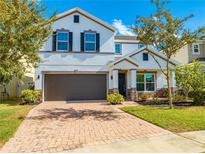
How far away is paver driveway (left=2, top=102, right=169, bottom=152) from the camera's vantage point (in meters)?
5.75

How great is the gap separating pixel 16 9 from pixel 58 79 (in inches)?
376

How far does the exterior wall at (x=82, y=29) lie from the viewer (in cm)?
1706

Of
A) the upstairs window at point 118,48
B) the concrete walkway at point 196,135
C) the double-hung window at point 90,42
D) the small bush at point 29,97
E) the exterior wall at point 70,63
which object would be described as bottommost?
the concrete walkway at point 196,135

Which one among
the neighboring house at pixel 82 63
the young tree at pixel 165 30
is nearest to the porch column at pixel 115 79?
the neighboring house at pixel 82 63

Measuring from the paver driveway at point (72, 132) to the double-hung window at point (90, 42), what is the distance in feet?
29.9

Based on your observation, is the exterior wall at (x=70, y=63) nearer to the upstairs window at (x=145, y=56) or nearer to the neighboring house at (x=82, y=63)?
the neighboring house at (x=82, y=63)

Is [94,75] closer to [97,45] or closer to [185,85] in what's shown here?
[97,45]

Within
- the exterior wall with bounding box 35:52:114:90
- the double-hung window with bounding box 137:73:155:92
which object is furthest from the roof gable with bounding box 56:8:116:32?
the double-hung window with bounding box 137:73:155:92

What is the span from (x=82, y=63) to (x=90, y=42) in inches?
84.8

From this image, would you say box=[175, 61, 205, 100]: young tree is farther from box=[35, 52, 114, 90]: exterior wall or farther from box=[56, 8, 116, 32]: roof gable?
box=[56, 8, 116, 32]: roof gable

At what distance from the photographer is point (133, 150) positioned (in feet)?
17.0

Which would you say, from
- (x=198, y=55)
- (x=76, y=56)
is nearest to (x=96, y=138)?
(x=76, y=56)

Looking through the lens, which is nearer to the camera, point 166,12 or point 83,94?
point 166,12

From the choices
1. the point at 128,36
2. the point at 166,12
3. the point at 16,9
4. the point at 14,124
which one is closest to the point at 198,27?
the point at 166,12
